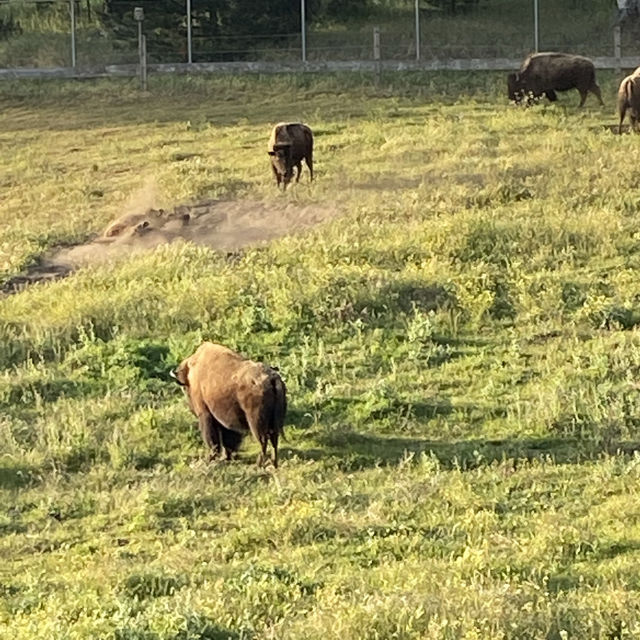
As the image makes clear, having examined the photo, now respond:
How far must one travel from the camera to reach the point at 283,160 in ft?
58.2

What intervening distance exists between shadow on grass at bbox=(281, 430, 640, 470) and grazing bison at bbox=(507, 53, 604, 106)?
1588 centimetres

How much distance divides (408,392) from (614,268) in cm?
358

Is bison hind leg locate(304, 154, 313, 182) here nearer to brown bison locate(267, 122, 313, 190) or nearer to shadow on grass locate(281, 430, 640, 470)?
Result: brown bison locate(267, 122, 313, 190)

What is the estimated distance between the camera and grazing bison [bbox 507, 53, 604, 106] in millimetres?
24172

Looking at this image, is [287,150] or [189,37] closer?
[287,150]

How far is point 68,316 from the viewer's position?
39.9ft

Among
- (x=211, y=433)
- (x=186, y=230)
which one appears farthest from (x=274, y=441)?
(x=186, y=230)

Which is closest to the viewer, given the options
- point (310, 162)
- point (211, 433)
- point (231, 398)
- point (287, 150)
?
point (231, 398)

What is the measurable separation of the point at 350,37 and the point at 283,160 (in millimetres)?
16794

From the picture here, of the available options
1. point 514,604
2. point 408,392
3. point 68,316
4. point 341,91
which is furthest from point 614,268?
point 341,91

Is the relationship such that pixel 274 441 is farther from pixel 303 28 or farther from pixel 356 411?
pixel 303 28

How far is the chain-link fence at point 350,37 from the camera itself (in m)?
31.0

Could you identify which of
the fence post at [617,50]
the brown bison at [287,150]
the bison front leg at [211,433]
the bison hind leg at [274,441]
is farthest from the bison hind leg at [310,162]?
the fence post at [617,50]

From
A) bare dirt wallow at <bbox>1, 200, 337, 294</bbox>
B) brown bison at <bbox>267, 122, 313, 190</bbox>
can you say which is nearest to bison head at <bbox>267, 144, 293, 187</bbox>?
brown bison at <bbox>267, 122, 313, 190</bbox>
